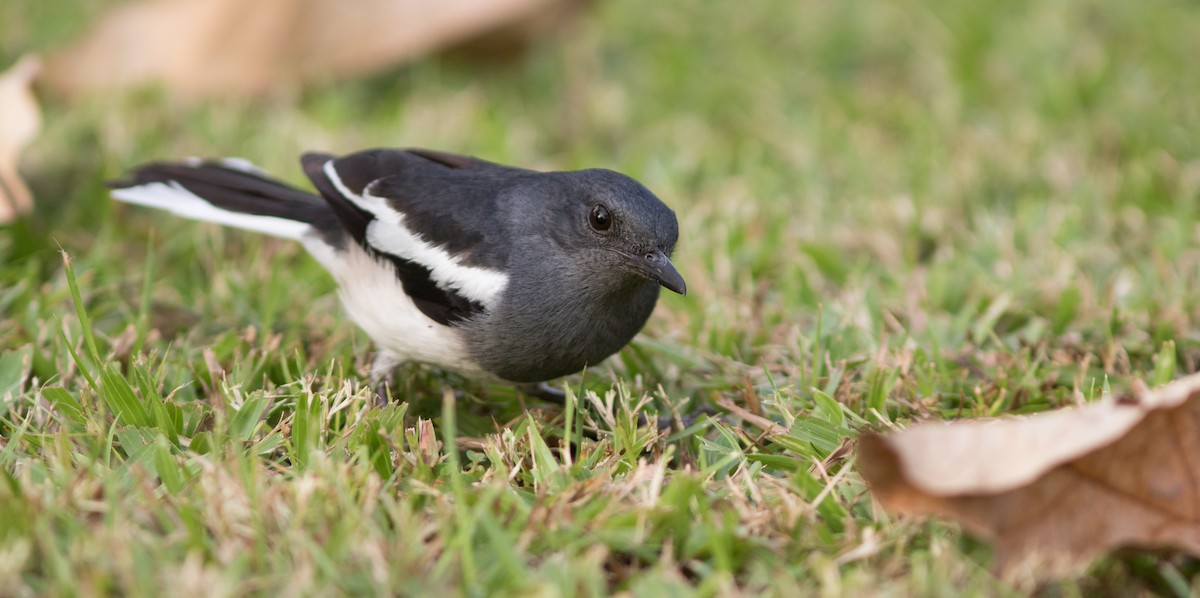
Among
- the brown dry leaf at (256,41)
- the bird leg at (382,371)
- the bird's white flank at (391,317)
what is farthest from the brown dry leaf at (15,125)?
the brown dry leaf at (256,41)

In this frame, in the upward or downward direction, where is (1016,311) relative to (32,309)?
downward

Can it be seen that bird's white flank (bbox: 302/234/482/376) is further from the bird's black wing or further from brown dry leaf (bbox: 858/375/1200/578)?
brown dry leaf (bbox: 858/375/1200/578)

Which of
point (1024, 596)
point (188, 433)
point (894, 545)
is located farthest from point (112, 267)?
point (1024, 596)

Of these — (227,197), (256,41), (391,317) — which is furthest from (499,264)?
(256,41)

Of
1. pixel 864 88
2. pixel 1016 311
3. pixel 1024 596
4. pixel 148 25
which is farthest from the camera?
pixel 864 88

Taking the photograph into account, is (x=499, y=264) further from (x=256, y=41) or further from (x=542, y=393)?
(x=256, y=41)

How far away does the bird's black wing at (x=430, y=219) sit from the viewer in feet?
12.2

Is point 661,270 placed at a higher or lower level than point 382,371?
higher

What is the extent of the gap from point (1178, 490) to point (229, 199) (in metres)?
3.34

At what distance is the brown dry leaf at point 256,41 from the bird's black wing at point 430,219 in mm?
2772

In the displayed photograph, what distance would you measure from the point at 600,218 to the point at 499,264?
354 mm

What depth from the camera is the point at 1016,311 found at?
4414 mm

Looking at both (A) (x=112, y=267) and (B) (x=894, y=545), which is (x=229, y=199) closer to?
(A) (x=112, y=267)

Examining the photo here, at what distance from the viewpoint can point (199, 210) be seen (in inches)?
174
